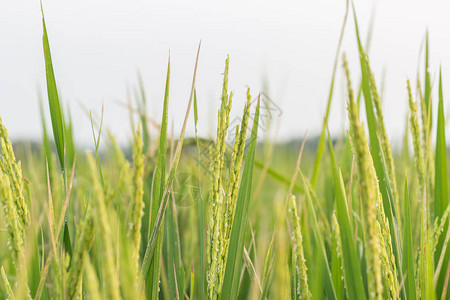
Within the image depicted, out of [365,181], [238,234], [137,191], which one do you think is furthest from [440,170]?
[137,191]


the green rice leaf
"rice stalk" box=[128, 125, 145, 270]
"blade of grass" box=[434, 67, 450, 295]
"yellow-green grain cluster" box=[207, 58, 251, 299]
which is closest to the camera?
"rice stalk" box=[128, 125, 145, 270]

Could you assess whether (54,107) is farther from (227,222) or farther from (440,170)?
(440,170)

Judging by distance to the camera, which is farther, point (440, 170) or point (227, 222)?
point (440, 170)

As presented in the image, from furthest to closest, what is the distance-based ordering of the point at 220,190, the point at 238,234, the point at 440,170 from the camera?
the point at 440,170 → the point at 238,234 → the point at 220,190

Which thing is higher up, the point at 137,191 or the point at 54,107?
the point at 54,107

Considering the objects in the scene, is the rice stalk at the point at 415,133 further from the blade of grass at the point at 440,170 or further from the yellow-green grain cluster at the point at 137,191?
the yellow-green grain cluster at the point at 137,191

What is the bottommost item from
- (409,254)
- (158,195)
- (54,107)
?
(409,254)

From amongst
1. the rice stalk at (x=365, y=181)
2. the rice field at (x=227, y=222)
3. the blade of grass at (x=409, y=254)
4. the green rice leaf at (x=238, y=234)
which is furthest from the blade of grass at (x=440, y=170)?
the rice stalk at (x=365, y=181)

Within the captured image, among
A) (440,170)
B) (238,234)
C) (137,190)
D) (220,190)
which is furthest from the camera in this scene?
(440,170)

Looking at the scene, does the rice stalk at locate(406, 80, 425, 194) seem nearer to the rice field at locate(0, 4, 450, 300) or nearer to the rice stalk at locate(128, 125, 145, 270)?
the rice field at locate(0, 4, 450, 300)

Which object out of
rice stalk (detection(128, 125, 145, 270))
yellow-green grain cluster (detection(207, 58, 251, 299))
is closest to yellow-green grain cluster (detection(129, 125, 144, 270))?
rice stalk (detection(128, 125, 145, 270))

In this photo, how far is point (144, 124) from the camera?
140 cm

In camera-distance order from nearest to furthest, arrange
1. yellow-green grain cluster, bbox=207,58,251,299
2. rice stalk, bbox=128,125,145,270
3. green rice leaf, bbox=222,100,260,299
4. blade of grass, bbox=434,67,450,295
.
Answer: rice stalk, bbox=128,125,145,270
yellow-green grain cluster, bbox=207,58,251,299
green rice leaf, bbox=222,100,260,299
blade of grass, bbox=434,67,450,295

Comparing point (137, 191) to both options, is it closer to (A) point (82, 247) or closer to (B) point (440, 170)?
(A) point (82, 247)
